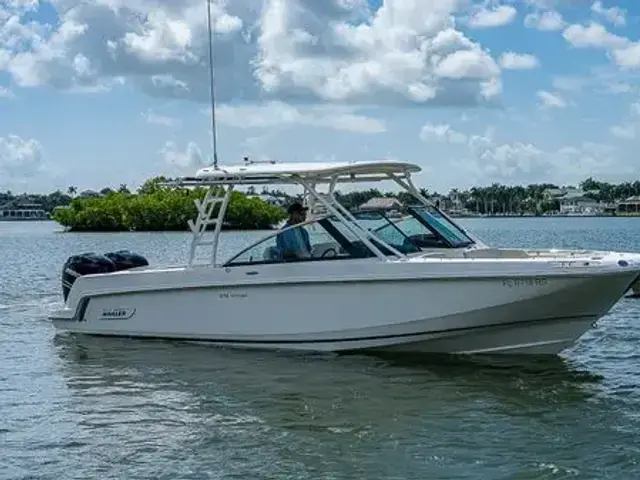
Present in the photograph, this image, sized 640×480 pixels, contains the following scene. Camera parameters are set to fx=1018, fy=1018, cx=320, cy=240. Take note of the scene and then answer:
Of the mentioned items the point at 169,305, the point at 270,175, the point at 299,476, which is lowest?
the point at 299,476

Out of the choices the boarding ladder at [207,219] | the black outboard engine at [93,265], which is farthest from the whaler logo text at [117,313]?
the boarding ladder at [207,219]

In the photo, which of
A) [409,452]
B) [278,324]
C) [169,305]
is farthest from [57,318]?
[409,452]

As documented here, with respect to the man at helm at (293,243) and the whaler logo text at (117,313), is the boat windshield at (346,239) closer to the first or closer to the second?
the man at helm at (293,243)

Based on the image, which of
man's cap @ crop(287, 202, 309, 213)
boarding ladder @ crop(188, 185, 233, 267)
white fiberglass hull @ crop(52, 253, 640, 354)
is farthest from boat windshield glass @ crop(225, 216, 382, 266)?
boarding ladder @ crop(188, 185, 233, 267)

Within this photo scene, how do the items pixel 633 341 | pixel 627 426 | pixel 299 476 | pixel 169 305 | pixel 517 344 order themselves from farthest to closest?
pixel 633 341 < pixel 169 305 < pixel 517 344 < pixel 627 426 < pixel 299 476

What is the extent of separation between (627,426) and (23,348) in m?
9.96

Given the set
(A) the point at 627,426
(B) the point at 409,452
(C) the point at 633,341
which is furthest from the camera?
(C) the point at 633,341

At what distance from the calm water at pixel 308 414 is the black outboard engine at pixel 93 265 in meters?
1.12

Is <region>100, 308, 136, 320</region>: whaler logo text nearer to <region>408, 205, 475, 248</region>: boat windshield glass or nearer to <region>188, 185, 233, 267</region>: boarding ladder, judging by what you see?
<region>188, 185, 233, 267</region>: boarding ladder

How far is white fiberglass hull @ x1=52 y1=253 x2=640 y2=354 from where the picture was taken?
12922mm

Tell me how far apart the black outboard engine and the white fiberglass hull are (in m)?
1.13

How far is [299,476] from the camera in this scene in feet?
28.8

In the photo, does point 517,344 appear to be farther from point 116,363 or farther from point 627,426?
point 116,363

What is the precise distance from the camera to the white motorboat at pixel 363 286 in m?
13.0
